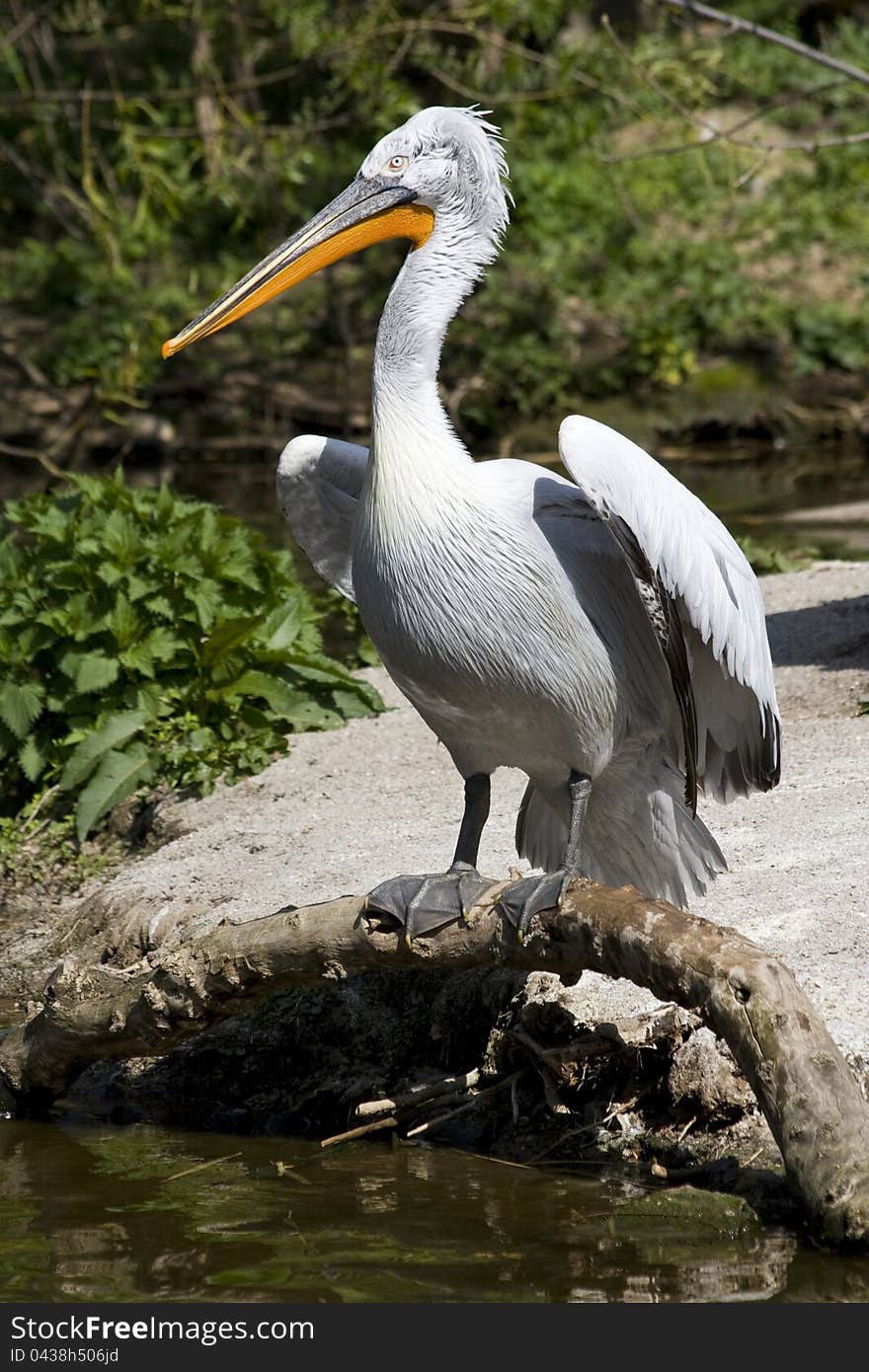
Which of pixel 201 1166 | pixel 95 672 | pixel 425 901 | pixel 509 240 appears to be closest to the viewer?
pixel 425 901

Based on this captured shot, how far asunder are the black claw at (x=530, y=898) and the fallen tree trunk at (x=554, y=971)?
0.08 ft

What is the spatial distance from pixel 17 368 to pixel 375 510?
904 cm

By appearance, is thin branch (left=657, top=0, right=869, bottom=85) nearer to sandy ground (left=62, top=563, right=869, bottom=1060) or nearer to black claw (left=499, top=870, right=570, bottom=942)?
sandy ground (left=62, top=563, right=869, bottom=1060)

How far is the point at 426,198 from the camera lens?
3.39 m

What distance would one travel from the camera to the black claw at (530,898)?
10.5 ft

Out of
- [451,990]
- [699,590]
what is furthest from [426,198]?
[451,990]

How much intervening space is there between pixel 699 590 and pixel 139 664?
8.51ft

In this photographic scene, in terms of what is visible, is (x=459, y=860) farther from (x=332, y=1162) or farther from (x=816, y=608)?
(x=816, y=608)

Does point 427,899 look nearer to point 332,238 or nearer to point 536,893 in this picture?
point 536,893

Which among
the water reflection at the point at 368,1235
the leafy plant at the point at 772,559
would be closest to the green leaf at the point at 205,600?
the water reflection at the point at 368,1235

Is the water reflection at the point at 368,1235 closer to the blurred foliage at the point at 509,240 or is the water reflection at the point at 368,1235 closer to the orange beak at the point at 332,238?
the orange beak at the point at 332,238

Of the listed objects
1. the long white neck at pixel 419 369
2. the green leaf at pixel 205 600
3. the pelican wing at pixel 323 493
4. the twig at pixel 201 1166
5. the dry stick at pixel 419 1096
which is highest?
the long white neck at pixel 419 369

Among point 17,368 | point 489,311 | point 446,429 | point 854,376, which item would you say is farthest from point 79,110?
point 446,429

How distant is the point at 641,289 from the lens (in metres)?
12.7
